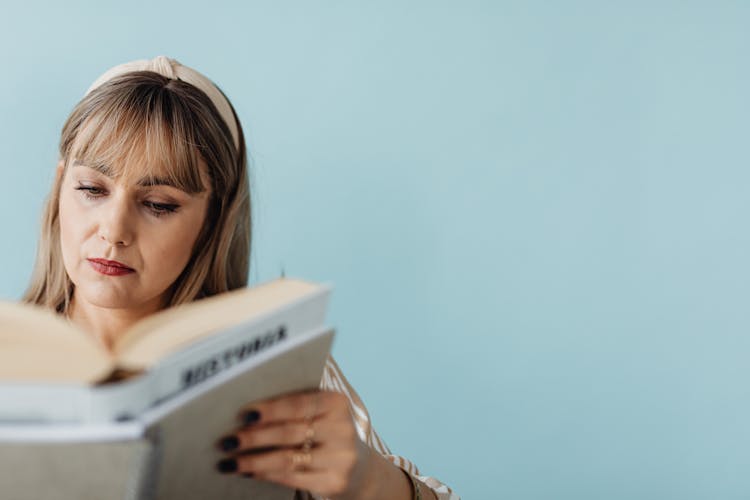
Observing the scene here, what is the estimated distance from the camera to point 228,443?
2.29 ft

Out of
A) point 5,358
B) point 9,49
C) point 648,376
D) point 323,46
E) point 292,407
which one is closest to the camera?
point 5,358

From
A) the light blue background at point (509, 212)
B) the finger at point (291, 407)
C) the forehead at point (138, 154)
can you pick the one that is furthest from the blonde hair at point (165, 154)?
the light blue background at point (509, 212)

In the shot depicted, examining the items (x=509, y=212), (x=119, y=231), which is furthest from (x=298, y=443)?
(x=509, y=212)

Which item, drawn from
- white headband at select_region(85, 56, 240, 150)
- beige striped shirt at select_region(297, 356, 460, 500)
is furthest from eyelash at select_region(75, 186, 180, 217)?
beige striped shirt at select_region(297, 356, 460, 500)

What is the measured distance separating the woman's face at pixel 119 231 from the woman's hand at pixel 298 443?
0.39 metres

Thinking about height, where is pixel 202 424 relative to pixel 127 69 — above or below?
below

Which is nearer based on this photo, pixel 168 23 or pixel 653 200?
pixel 168 23

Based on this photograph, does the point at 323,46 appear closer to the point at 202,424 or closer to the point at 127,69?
the point at 127,69

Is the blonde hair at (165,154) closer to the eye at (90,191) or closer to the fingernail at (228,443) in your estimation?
the eye at (90,191)

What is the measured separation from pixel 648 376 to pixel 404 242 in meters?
0.58

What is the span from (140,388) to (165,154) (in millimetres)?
571

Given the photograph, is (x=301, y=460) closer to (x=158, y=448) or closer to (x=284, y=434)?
(x=284, y=434)

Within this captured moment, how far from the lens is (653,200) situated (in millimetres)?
1932

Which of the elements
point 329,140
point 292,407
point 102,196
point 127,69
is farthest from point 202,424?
point 329,140
